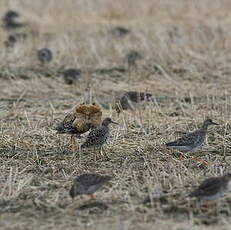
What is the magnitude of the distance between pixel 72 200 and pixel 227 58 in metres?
10.0

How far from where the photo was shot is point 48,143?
1029 centimetres

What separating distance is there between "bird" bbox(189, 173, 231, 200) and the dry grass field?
0.13 metres

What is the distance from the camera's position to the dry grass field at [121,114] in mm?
7410

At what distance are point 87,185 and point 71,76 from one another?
7.23 meters

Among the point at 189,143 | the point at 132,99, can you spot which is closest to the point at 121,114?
the point at 132,99

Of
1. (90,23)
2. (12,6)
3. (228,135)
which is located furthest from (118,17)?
(228,135)

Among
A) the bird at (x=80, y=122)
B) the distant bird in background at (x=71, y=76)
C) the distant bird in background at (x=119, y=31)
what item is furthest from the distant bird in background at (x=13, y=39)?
the bird at (x=80, y=122)

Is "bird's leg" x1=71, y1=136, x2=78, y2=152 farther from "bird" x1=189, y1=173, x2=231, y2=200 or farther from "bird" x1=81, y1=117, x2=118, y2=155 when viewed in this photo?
"bird" x1=189, y1=173, x2=231, y2=200

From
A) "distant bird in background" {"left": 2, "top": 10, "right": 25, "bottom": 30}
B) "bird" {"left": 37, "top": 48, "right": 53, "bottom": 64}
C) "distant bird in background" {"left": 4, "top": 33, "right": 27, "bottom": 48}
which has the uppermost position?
"distant bird in background" {"left": 2, "top": 10, "right": 25, "bottom": 30}

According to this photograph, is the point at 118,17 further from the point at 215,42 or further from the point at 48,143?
the point at 48,143

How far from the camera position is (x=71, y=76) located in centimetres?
1462

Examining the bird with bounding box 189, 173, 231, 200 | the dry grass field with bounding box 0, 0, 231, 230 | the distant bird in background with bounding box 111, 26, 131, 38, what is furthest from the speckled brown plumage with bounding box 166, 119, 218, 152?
the distant bird in background with bounding box 111, 26, 131, 38

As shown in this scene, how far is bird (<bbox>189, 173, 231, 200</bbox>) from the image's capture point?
7316 mm

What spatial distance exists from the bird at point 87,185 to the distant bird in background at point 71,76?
6954 mm
